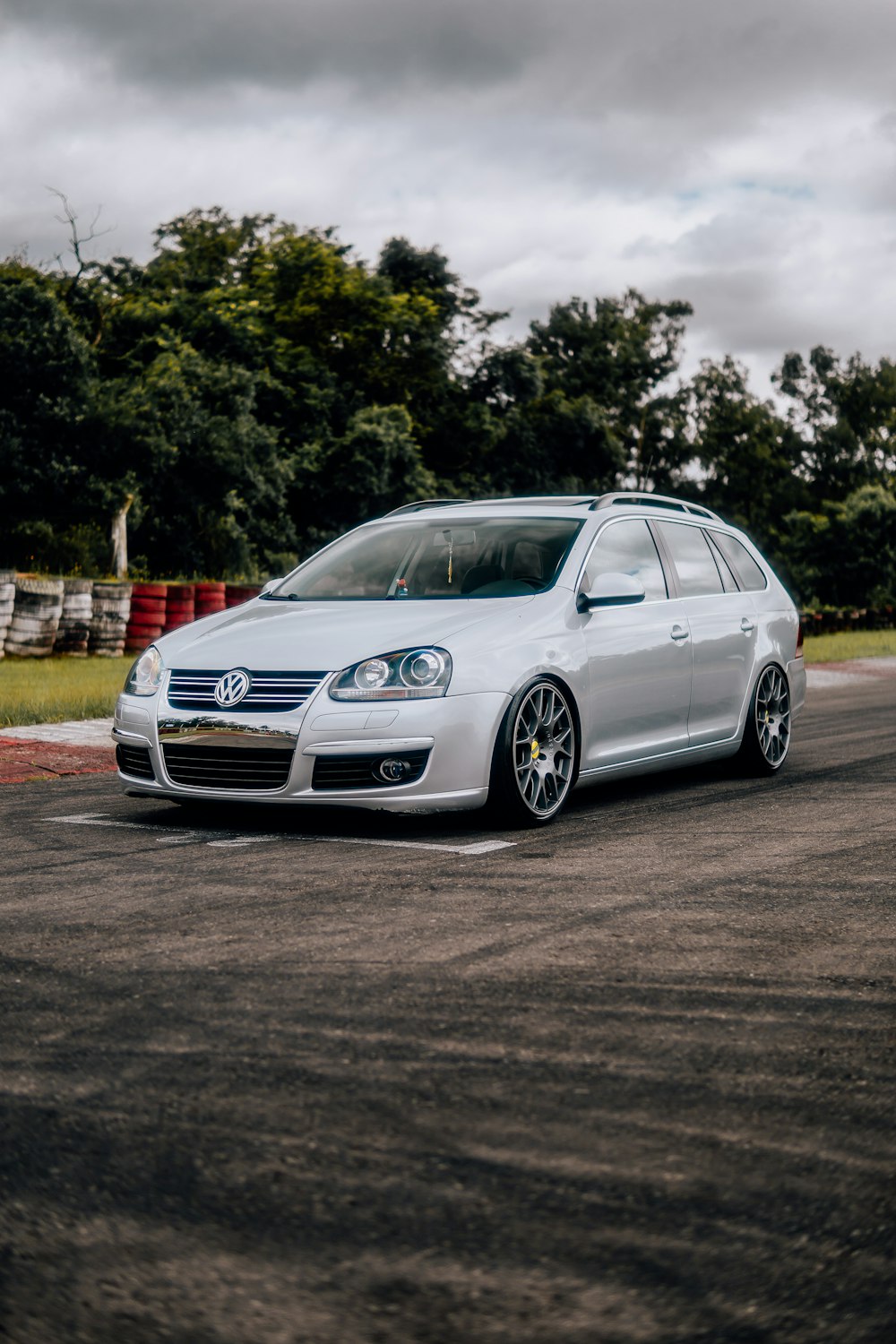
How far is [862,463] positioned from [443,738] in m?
90.9

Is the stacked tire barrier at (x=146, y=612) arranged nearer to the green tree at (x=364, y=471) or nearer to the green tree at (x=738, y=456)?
the green tree at (x=364, y=471)

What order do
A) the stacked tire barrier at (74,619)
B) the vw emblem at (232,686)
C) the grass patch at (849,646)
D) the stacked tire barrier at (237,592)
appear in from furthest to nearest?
the grass patch at (849,646) → the stacked tire barrier at (237,592) → the stacked tire barrier at (74,619) → the vw emblem at (232,686)

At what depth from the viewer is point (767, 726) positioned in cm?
971

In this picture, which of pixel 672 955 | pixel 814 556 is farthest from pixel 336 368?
pixel 672 955

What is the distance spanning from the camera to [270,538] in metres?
48.3

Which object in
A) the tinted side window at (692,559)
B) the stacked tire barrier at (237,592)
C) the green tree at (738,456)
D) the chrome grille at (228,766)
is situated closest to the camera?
the chrome grille at (228,766)

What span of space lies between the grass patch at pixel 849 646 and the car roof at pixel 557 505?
16.1m

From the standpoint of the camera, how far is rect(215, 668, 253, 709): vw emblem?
23.9 ft

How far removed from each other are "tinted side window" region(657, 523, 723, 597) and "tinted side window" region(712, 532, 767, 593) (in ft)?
0.85

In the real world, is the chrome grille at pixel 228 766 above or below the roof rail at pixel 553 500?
below

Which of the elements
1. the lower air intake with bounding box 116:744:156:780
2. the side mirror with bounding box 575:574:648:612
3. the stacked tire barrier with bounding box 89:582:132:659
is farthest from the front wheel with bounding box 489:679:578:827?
the stacked tire barrier with bounding box 89:582:132:659

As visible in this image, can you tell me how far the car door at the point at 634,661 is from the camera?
806 centimetres

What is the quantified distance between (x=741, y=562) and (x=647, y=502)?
970mm

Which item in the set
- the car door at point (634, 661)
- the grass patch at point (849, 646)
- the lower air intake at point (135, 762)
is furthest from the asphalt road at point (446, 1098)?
the grass patch at point (849, 646)
